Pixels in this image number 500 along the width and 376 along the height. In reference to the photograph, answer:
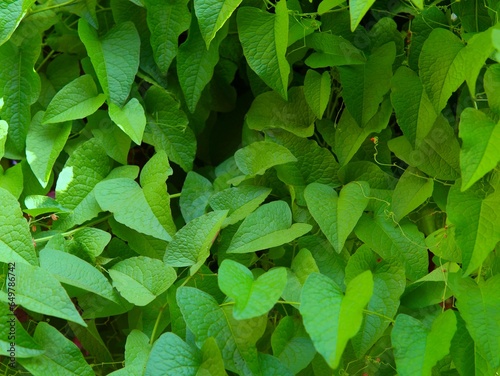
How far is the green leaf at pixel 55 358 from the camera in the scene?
0.67 metres

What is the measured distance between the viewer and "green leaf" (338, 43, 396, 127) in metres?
0.77

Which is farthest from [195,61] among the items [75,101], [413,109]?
[413,109]

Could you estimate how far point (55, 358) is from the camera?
0.69 m

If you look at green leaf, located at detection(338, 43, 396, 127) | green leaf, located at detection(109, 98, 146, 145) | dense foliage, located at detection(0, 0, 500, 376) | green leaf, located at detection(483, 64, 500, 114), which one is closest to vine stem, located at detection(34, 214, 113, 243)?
dense foliage, located at detection(0, 0, 500, 376)

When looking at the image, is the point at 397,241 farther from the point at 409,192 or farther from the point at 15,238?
the point at 15,238

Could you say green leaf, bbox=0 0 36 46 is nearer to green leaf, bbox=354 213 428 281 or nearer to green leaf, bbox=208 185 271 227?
green leaf, bbox=208 185 271 227

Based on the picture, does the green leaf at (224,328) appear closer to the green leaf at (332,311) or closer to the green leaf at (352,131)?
the green leaf at (332,311)

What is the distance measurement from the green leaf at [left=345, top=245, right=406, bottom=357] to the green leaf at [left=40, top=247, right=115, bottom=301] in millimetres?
261

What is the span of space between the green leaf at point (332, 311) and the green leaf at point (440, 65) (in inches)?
9.0

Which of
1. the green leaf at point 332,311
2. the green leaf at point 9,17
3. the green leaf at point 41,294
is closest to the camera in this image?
the green leaf at point 332,311

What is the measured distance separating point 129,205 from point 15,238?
0.13 metres

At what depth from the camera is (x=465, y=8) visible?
739 millimetres

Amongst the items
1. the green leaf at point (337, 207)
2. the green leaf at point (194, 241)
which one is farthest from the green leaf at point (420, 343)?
the green leaf at point (194, 241)

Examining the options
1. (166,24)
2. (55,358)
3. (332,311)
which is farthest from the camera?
(166,24)
